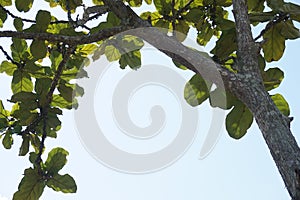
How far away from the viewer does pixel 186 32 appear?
269 cm

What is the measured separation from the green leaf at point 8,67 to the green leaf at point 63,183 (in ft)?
2.62

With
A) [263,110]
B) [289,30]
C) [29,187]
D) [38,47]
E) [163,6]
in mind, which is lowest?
[263,110]

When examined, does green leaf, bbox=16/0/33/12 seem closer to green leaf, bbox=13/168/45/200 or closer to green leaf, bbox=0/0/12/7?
green leaf, bbox=0/0/12/7

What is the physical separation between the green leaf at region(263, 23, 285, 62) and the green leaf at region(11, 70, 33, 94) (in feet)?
4.46

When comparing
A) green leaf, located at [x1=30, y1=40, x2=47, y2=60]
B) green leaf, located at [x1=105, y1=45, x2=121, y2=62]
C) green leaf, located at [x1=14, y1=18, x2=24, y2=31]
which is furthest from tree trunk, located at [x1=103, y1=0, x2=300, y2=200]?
green leaf, located at [x1=14, y1=18, x2=24, y2=31]

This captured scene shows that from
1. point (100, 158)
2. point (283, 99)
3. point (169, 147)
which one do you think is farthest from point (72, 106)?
point (283, 99)

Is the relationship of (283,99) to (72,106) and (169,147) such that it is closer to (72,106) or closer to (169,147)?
(169,147)

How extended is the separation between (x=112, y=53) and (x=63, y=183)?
79cm

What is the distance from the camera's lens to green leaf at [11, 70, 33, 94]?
2.54 metres

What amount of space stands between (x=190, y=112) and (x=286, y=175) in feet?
3.70

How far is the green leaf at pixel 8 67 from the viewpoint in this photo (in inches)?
105

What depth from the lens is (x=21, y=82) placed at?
255 centimetres

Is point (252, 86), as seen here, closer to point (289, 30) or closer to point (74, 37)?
point (289, 30)

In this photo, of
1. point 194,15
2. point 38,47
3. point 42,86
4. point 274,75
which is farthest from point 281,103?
point 42,86
